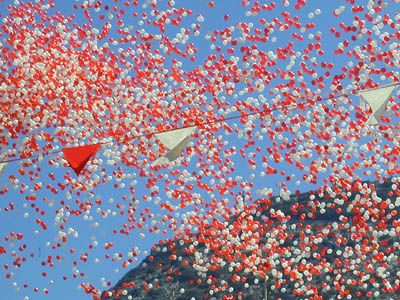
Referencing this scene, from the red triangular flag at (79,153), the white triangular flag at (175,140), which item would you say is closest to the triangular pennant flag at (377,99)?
the white triangular flag at (175,140)

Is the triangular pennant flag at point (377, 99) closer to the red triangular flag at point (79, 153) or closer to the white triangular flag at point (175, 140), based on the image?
the white triangular flag at point (175, 140)

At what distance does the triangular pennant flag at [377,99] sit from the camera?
827cm

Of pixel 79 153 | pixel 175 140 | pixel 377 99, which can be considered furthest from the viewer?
pixel 79 153

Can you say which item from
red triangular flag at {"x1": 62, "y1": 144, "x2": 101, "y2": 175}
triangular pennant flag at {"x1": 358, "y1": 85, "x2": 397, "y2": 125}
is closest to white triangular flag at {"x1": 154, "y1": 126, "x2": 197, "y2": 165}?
red triangular flag at {"x1": 62, "y1": 144, "x2": 101, "y2": 175}

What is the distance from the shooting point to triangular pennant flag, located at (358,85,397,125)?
8266mm

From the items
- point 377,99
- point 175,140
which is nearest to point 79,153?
point 175,140

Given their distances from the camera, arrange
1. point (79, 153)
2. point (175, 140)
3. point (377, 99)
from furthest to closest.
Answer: point (79, 153) < point (175, 140) < point (377, 99)

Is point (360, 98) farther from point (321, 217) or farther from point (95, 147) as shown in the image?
point (321, 217)

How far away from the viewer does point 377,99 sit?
27.3 ft

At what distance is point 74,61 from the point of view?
42.9 ft

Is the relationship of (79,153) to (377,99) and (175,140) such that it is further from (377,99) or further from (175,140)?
(377,99)

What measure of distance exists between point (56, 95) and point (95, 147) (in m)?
3.94

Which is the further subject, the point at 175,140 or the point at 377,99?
the point at 175,140

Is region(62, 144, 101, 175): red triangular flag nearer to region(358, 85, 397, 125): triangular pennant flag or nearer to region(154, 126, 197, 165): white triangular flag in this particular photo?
region(154, 126, 197, 165): white triangular flag
